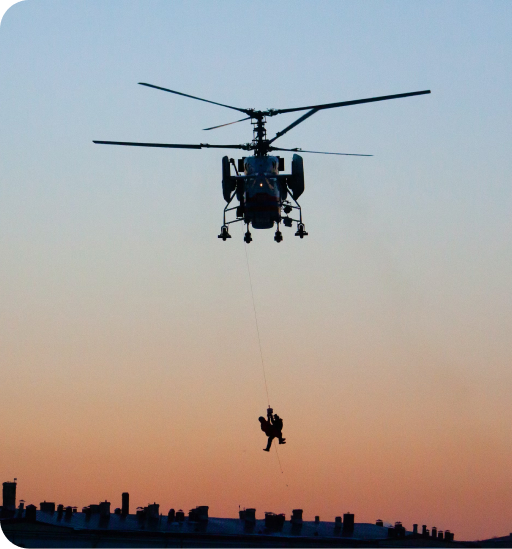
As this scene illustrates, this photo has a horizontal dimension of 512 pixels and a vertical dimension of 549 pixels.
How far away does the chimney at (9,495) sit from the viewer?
97.8 m

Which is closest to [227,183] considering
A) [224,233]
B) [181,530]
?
[224,233]

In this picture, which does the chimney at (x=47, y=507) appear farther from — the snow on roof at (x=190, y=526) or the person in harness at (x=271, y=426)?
the person in harness at (x=271, y=426)

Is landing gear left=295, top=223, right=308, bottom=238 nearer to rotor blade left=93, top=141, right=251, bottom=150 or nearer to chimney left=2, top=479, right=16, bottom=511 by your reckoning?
rotor blade left=93, top=141, right=251, bottom=150

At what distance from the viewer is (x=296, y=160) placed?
86.8 m

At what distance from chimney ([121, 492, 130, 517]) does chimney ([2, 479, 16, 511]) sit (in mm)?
5961

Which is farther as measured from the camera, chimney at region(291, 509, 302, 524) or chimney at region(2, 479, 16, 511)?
chimney at region(291, 509, 302, 524)

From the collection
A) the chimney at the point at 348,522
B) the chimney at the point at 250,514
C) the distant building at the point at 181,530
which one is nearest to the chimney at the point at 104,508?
the distant building at the point at 181,530

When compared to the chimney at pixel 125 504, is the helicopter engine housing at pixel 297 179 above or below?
above

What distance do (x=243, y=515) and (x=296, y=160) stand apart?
22.4 metres

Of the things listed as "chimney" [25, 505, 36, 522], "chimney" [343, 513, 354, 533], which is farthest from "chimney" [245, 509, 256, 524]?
"chimney" [25, 505, 36, 522]

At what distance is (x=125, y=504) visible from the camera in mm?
102938

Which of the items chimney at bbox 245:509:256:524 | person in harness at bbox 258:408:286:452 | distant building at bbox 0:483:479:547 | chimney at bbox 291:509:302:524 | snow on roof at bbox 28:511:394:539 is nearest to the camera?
person in harness at bbox 258:408:286:452

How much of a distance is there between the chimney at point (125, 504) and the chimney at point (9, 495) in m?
5.96

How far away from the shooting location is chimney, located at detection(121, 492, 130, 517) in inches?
4008
